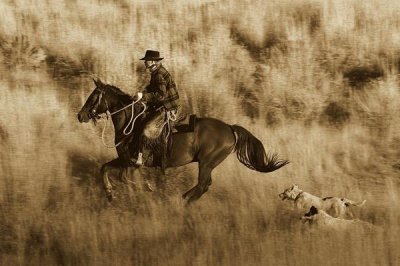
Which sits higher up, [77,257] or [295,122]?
[295,122]

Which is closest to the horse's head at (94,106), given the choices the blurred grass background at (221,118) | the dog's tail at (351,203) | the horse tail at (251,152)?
the blurred grass background at (221,118)

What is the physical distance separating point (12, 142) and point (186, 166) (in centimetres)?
163

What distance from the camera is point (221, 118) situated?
6086mm

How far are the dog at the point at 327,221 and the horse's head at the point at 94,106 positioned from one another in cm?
212

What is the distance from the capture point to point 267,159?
6.03 m

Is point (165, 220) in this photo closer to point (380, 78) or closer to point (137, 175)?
point (137, 175)

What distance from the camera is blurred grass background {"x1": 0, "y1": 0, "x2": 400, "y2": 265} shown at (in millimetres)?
6047

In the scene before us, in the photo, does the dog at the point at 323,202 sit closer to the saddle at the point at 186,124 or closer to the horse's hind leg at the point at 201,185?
the horse's hind leg at the point at 201,185

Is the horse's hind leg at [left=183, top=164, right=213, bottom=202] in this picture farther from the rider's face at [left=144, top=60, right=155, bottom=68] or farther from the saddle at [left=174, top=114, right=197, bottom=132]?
the rider's face at [left=144, top=60, right=155, bottom=68]

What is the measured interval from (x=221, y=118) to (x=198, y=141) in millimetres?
338

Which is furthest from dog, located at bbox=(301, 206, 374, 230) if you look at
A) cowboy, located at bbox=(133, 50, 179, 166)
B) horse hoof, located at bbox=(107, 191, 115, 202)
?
horse hoof, located at bbox=(107, 191, 115, 202)

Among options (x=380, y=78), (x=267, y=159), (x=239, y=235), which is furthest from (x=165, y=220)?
(x=380, y=78)

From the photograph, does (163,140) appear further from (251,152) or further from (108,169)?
(251,152)

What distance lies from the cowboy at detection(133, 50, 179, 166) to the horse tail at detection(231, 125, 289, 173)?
24.4 inches
